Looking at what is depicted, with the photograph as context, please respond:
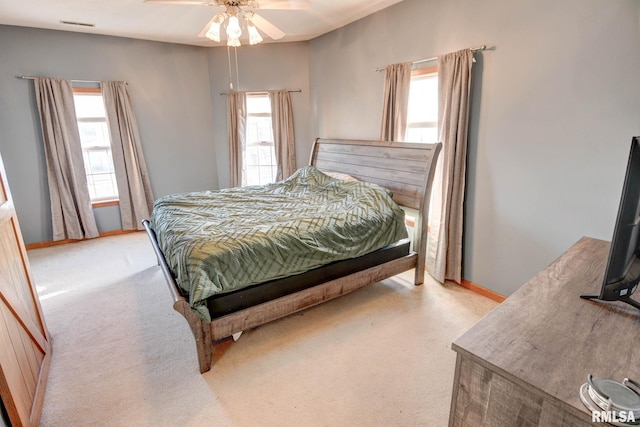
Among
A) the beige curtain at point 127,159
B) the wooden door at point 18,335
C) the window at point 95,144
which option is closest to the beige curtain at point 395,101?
the wooden door at point 18,335

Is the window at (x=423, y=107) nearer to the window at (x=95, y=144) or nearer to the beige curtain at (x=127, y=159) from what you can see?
the beige curtain at (x=127, y=159)

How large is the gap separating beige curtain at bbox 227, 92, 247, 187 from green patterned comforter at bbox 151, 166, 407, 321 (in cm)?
167

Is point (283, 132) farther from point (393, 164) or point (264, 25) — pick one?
point (264, 25)

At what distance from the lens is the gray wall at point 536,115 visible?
78.7 inches

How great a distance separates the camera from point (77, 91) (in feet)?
13.7

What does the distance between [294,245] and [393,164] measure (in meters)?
1.49

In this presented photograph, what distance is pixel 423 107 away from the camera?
3299 millimetres

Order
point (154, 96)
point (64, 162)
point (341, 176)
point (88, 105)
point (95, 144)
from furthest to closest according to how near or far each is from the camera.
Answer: point (154, 96)
point (95, 144)
point (88, 105)
point (64, 162)
point (341, 176)

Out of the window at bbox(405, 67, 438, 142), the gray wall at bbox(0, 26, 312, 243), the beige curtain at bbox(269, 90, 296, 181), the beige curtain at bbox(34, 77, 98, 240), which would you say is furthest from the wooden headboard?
the beige curtain at bbox(34, 77, 98, 240)

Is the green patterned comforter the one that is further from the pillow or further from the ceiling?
the ceiling

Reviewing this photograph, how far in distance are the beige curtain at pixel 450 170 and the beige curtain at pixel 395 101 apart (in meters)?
0.44

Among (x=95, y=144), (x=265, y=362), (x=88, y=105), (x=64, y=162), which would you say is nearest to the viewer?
(x=265, y=362)

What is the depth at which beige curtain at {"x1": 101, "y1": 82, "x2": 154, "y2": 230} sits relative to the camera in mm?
4316

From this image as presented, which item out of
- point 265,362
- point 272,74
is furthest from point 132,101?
point 265,362
